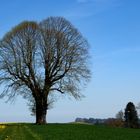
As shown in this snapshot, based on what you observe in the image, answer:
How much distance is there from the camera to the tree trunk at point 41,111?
2331 inches

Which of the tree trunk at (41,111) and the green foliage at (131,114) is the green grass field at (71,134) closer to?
the tree trunk at (41,111)

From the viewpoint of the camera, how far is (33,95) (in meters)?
59.4

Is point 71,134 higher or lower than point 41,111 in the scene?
lower

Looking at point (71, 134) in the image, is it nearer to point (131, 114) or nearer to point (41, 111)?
point (41, 111)

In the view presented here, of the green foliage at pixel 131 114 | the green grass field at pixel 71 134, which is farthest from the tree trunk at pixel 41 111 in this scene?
the green foliage at pixel 131 114

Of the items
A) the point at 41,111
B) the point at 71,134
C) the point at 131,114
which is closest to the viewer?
the point at 71,134

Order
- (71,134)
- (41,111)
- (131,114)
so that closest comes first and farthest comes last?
(71,134), (41,111), (131,114)

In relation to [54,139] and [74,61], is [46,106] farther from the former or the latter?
[54,139]

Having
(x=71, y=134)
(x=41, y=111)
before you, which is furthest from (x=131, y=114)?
(x=71, y=134)

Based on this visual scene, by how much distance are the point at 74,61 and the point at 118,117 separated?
341ft

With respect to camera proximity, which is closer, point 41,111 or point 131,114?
point 41,111

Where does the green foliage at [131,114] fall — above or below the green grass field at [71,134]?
above

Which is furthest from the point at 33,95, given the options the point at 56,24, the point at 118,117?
the point at 118,117

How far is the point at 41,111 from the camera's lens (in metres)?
59.6
